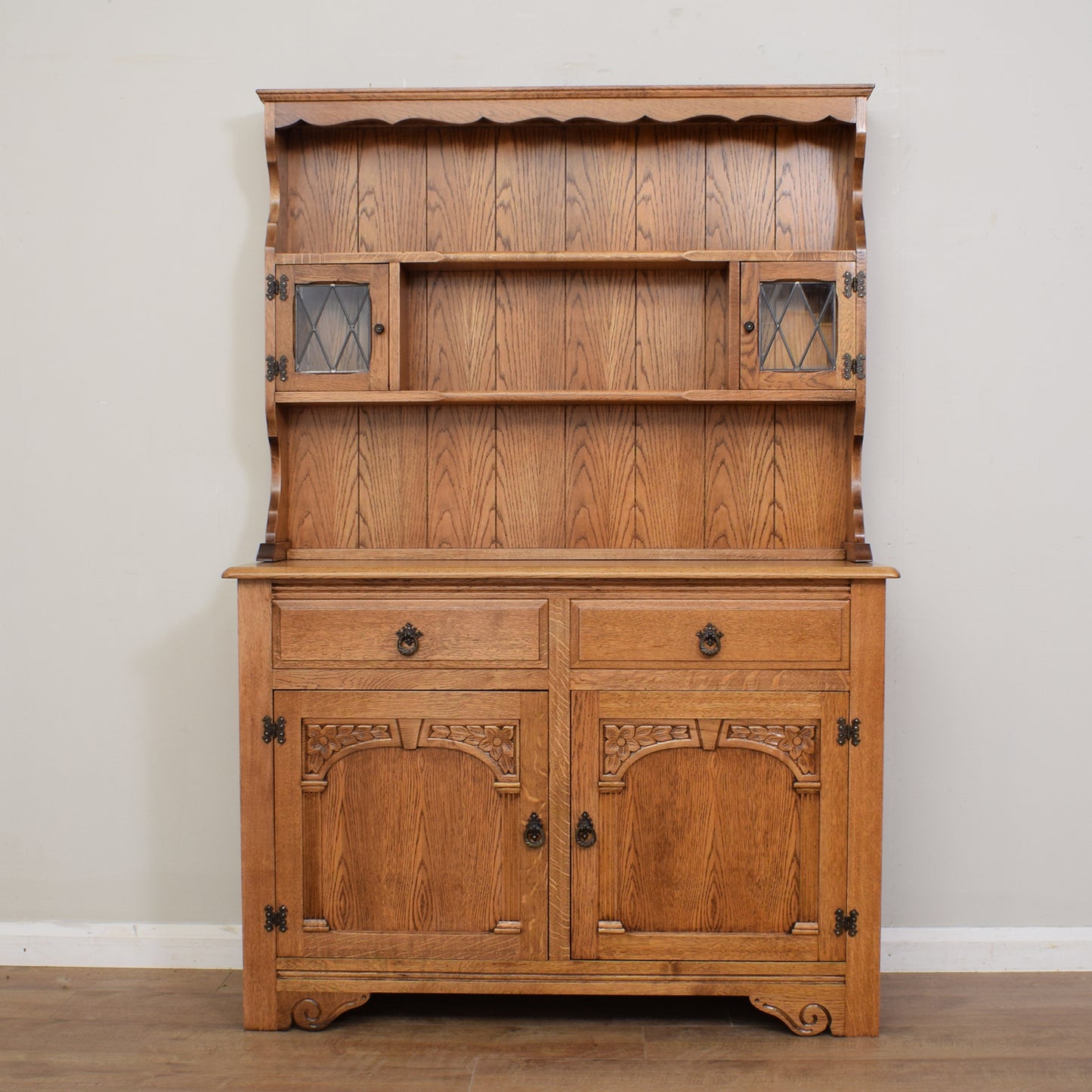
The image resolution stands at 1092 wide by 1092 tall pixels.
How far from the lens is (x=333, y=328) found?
7.47 ft

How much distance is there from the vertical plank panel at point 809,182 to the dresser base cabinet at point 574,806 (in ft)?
3.12

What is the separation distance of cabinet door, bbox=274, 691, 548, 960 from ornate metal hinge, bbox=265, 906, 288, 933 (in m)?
0.01

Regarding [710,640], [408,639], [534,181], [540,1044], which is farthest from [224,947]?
[534,181]

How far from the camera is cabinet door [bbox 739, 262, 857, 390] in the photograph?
221 centimetres

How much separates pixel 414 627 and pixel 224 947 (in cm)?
113

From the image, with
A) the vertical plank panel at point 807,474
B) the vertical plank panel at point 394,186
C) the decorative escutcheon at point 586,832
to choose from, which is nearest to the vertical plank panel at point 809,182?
the vertical plank panel at point 807,474

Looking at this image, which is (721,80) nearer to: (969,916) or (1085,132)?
(1085,132)

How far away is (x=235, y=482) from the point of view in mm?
2455

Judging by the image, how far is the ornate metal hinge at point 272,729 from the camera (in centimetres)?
204

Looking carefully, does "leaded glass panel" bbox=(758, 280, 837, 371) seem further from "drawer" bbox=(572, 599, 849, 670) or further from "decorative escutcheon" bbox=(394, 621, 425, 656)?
"decorative escutcheon" bbox=(394, 621, 425, 656)

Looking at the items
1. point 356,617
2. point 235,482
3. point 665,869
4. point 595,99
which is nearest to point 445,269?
point 595,99

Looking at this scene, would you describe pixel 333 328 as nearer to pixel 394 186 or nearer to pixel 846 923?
pixel 394 186

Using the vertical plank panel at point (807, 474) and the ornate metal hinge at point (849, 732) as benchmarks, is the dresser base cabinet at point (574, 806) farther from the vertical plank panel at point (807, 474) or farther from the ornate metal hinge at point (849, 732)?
the vertical plank panel at point (807, 474)

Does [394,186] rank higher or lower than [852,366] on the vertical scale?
higher
